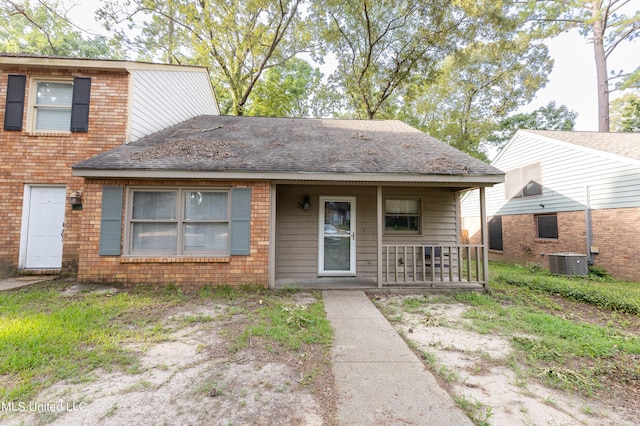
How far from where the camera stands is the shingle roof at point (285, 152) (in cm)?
542

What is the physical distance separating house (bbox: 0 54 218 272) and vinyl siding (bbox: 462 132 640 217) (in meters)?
13.1

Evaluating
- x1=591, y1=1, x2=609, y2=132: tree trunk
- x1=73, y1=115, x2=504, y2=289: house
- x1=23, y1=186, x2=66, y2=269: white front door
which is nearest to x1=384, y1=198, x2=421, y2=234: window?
x1=73, y1=115, x2=504, y2=289: house

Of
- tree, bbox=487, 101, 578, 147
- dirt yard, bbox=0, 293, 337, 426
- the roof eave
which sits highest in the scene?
tree, bbox=487, 101, 578, 147

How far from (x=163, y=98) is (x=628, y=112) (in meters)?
27.7

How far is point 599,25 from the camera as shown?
1430cm

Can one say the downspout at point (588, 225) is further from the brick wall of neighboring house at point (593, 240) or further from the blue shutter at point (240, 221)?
the blue shutter at point (240, 221)

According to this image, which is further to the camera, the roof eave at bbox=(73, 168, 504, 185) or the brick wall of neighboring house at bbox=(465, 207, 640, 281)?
the brick wall of neighboring house at bbox=(465, 207, 640, 281)

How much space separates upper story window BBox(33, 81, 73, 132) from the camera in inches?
254

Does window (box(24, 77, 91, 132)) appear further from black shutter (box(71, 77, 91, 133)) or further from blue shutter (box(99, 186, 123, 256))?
blue shutter (box(99, 186, 123, 256))

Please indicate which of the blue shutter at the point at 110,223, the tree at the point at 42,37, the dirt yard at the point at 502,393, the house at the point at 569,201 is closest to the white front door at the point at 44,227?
the blue shutter at the point at 110,223

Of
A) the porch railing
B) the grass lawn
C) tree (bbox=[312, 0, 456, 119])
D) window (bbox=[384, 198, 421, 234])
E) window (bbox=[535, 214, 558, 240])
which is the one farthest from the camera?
tree (bbox=[312, 0, 456, 119])

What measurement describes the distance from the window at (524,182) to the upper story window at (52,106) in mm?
14711

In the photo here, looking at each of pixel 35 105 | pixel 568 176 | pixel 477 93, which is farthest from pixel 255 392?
pixel 477 93

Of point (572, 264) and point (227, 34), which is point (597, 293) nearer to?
point (572, 264)
